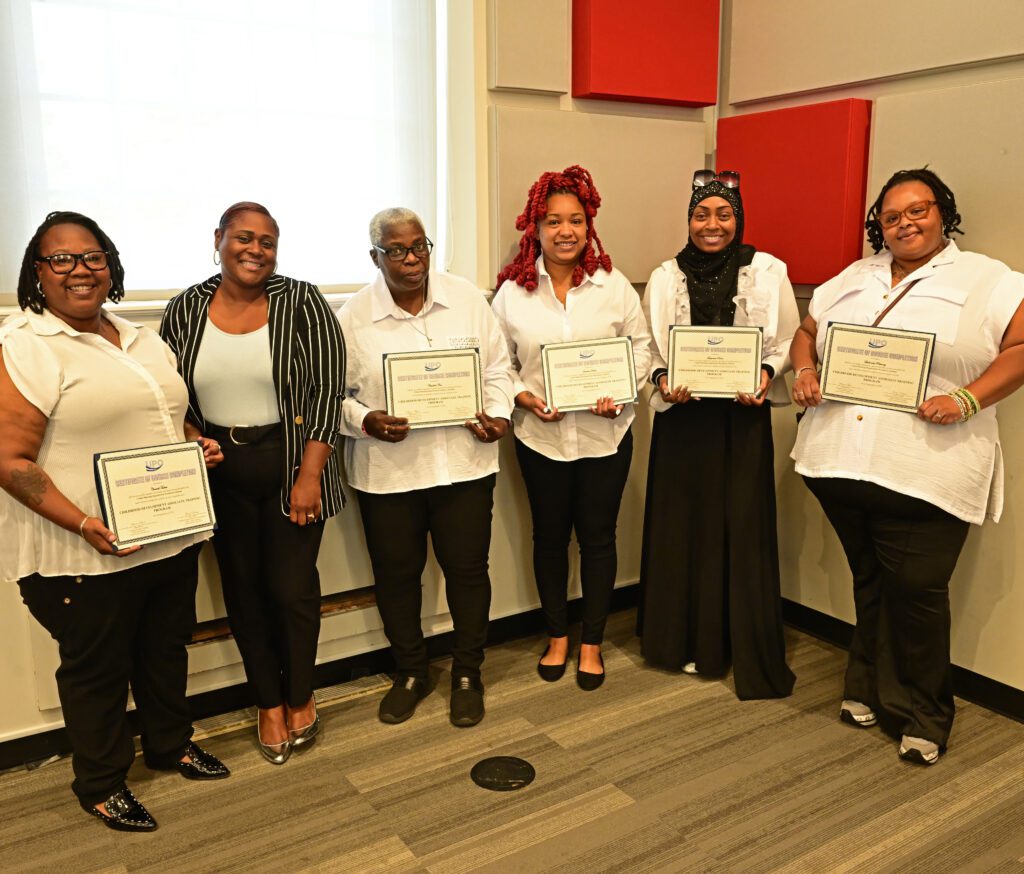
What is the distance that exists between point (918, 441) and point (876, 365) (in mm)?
249

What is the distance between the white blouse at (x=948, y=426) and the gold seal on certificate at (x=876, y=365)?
68 mm

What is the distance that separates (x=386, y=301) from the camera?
2.87 m

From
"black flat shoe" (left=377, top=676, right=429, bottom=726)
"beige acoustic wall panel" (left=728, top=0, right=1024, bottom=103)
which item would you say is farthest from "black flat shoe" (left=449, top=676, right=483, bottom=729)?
"beige acoustic wall panel" (left=728, top=0, right=1024, bottom=103)

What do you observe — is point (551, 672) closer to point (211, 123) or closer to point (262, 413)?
point (262, 413)

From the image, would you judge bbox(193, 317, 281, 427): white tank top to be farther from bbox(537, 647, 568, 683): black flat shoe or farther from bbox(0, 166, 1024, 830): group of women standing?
bbox(537, 647, 568, 683): black flat shoe

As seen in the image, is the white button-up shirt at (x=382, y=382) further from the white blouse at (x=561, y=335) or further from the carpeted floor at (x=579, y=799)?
the carpeted floor at (x=579, y=799)

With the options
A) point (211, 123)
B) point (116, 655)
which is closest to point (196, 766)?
point (116, 655)

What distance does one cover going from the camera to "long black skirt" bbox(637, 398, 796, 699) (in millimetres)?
3143

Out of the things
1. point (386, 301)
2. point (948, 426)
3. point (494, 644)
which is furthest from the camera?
point (494, 644)

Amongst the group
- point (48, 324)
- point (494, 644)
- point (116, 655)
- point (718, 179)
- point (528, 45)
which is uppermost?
point (528, 45)

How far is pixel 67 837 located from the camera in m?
2.49

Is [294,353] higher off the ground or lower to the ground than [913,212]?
lower

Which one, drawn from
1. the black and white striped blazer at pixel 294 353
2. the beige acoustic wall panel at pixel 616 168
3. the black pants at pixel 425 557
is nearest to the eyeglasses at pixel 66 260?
the black and white striped blazer at pixel 294 353

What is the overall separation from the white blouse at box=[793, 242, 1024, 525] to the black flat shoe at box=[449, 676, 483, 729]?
1.38 metres
